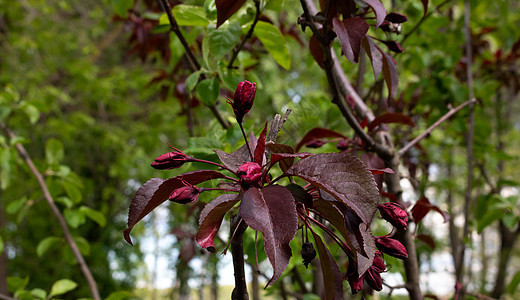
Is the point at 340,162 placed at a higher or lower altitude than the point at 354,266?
higher

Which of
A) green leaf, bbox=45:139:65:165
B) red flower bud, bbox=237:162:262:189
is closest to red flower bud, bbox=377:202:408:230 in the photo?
red flower bud, bbox=237:162:262:189

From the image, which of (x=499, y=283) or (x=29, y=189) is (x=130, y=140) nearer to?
(x=29, y=189)

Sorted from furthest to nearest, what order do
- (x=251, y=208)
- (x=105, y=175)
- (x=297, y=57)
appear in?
(x=105, y=175), (x=297, y=57), (x=251, y=208)

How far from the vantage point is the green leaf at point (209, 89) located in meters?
0.96

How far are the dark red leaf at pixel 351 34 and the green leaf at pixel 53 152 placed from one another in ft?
4.84

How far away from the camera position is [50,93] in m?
4.02

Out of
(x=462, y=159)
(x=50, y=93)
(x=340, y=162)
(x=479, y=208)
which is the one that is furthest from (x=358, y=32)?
(x=50, y=93)

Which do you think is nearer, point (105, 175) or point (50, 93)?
point (50, 93)

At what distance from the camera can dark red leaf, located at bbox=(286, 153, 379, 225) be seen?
0.44 metres

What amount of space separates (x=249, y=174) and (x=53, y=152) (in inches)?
61.8

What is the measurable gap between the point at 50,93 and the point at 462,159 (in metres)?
3.98

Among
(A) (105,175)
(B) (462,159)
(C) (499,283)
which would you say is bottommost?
(C) (499,283)

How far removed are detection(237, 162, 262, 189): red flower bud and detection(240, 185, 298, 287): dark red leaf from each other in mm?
15

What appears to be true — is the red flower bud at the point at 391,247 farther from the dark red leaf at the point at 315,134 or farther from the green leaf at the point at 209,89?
the green leaf at the point at 209,89
